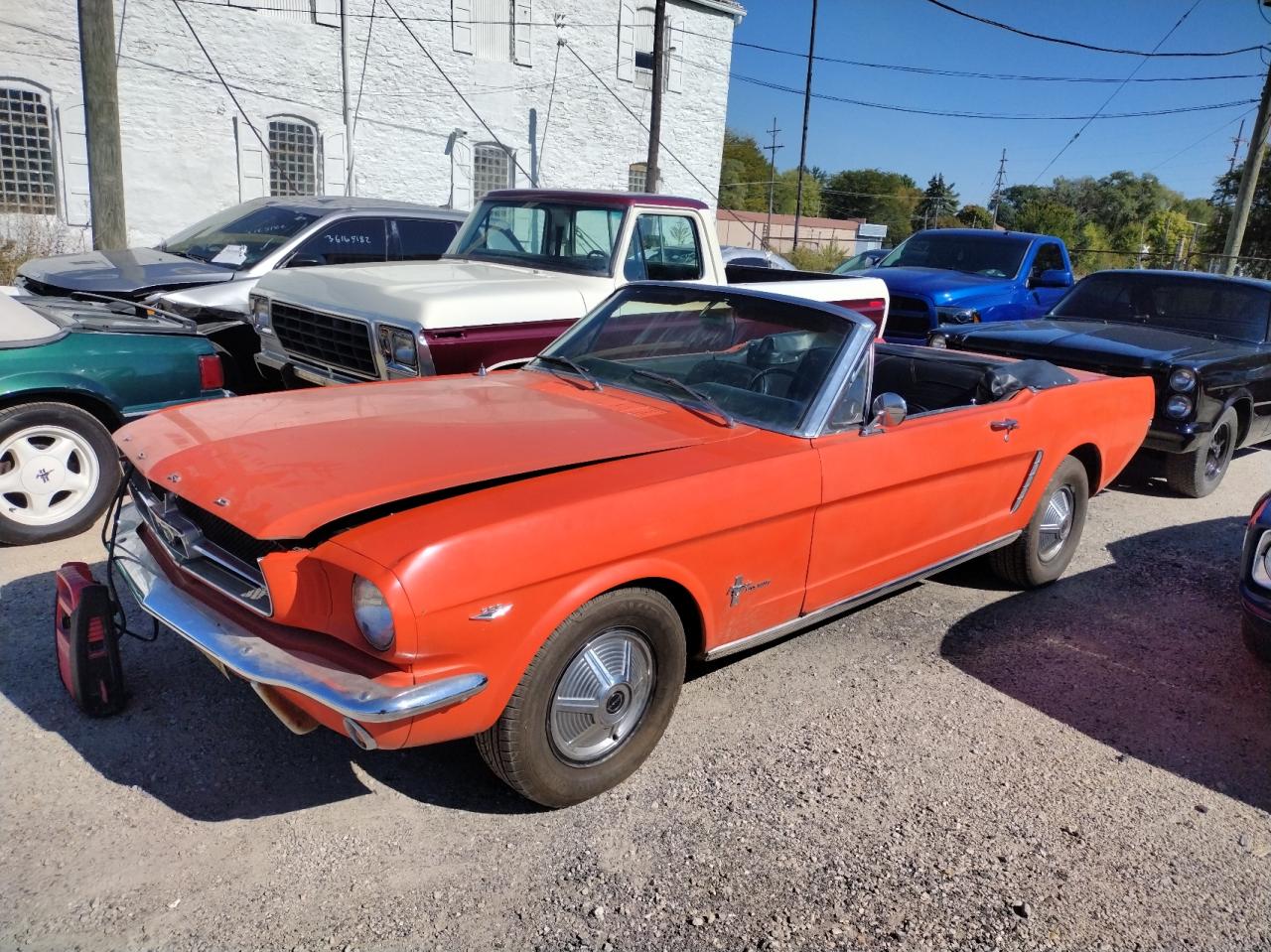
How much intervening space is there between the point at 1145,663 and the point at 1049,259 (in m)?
8.05

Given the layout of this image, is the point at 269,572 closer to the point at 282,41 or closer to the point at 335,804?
the point at 335,804

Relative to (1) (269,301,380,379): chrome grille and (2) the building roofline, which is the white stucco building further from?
(1) (269,301,380,379): chrome grille

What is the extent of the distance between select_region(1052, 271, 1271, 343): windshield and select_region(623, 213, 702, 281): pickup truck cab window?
3472 mm

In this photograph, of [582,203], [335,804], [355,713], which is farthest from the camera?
[582,203]

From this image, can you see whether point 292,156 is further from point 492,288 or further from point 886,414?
point 886,414

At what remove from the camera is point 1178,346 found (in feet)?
23.2

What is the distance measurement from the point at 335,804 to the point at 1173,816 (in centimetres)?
274

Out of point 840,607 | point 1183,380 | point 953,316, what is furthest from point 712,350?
point 953,316

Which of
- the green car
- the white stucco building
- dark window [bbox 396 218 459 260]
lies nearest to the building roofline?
the white stucco building

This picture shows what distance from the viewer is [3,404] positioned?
4.72m

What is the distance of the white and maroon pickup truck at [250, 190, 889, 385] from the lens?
18.7ft

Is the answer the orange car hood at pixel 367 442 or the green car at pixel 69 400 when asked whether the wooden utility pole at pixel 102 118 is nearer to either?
the green car at pixel 69 400

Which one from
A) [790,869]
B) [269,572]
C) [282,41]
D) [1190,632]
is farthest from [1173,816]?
[282,41]

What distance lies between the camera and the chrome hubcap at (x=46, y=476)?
15.5ft
